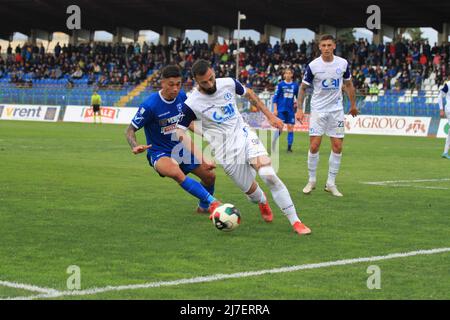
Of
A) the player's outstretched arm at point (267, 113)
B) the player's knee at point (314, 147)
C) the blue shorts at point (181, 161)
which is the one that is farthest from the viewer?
the player's knee at point (314, 147)

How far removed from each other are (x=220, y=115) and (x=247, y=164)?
65cm

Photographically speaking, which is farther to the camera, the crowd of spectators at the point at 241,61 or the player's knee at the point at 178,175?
the crowd of spectators at the point at 241,61

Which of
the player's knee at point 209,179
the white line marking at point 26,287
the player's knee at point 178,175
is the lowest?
the white line marking at point 26,287

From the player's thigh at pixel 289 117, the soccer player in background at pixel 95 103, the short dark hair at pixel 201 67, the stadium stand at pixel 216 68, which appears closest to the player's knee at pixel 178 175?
the short dark hair at pixel 201 67

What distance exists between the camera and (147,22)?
63.7 meters

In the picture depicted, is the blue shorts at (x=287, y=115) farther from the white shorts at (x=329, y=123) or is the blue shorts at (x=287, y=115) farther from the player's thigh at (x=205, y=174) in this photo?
the player's thigh at (x=205, y=174)

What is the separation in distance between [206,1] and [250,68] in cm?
560

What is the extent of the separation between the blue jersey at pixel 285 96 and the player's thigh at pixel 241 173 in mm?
14888

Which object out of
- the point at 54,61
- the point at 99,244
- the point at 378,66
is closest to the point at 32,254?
the point at 99,244

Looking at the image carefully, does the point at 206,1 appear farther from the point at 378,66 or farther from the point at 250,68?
the point at 378,66

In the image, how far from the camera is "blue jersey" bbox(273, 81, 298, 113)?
2458 cm

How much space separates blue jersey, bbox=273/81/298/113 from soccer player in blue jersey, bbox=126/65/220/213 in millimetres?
13693

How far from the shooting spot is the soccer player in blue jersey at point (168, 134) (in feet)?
33.7

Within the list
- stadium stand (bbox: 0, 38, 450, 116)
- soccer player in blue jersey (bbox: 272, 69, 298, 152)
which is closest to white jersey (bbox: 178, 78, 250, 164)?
soccer player in blue jersey (bbox: 272, 69, 298, 152)
